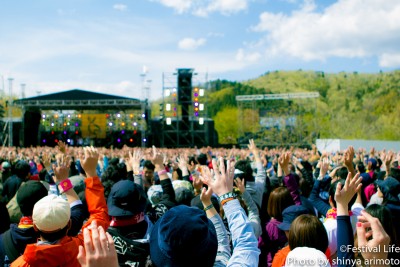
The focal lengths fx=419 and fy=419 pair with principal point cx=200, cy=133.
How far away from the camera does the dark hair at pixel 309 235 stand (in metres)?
2.59

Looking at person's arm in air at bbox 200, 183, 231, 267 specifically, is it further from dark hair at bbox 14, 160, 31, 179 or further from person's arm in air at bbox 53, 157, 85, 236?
dark hair at bbox 14, 160, 31, 179

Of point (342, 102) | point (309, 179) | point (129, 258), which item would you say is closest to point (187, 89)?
point (309, 179)

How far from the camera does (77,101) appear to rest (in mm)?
30203

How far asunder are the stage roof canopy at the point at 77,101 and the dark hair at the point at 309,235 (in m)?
27.8

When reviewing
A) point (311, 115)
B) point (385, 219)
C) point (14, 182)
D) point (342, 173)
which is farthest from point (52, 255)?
point (311, 115)

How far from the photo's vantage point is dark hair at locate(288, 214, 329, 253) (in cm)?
259

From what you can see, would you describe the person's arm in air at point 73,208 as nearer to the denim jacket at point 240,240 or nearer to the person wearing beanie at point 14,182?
the denim jacket at point 240,240

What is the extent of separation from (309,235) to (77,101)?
29357mm

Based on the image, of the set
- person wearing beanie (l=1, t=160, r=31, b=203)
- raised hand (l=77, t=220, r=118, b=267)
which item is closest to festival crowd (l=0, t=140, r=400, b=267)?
raised hand (l=77, t=220, r=118, b=267)

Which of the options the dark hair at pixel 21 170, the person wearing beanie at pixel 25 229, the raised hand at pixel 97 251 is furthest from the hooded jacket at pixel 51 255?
the dark hair at pixel 21 170

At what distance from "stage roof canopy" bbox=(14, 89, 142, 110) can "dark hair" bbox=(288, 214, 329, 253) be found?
91.2ft

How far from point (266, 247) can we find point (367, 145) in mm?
34956

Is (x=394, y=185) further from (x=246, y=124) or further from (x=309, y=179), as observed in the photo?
(x=246, y=124)

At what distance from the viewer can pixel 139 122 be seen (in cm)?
3322
